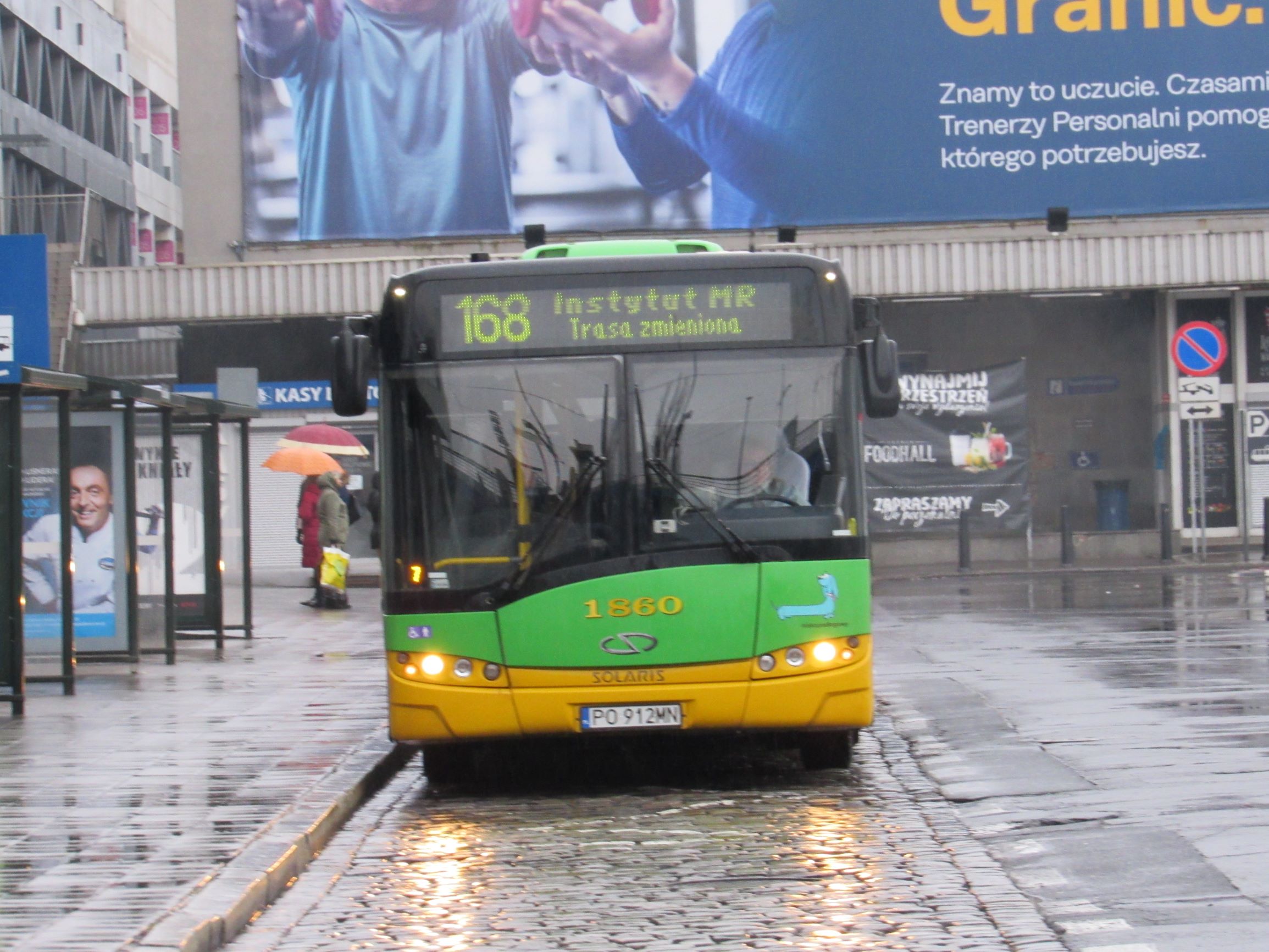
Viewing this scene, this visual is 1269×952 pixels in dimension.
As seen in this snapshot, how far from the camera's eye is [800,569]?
9.41m

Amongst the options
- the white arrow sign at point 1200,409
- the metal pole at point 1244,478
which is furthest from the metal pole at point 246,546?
the metal pole at point 1244,478

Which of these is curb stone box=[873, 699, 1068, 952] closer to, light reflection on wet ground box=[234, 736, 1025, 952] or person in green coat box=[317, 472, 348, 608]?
light reflection on wet ground box=[234, 736, 1025, 952]

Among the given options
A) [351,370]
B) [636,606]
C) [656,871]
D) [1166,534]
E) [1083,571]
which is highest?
[351,370]

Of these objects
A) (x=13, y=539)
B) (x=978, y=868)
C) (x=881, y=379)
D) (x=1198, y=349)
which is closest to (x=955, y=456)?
(x=1198, y=349)

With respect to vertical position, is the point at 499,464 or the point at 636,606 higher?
the point at 499,464

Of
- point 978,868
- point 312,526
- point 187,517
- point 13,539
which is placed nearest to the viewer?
point 978,868

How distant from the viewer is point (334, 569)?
23.2 m

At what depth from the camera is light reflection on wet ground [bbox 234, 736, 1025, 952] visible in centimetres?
630

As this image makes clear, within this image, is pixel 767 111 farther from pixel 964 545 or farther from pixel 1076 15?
pixel 964 545

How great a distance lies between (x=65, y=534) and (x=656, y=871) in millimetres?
7169

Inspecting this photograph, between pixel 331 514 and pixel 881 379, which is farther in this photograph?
pixel 331 514

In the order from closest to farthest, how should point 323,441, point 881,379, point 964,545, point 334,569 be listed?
point 881,379 < point 334,569 < point 323,441 < point 964,545

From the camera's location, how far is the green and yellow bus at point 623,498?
30.8 ft

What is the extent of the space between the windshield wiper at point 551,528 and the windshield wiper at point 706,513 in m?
0.28
